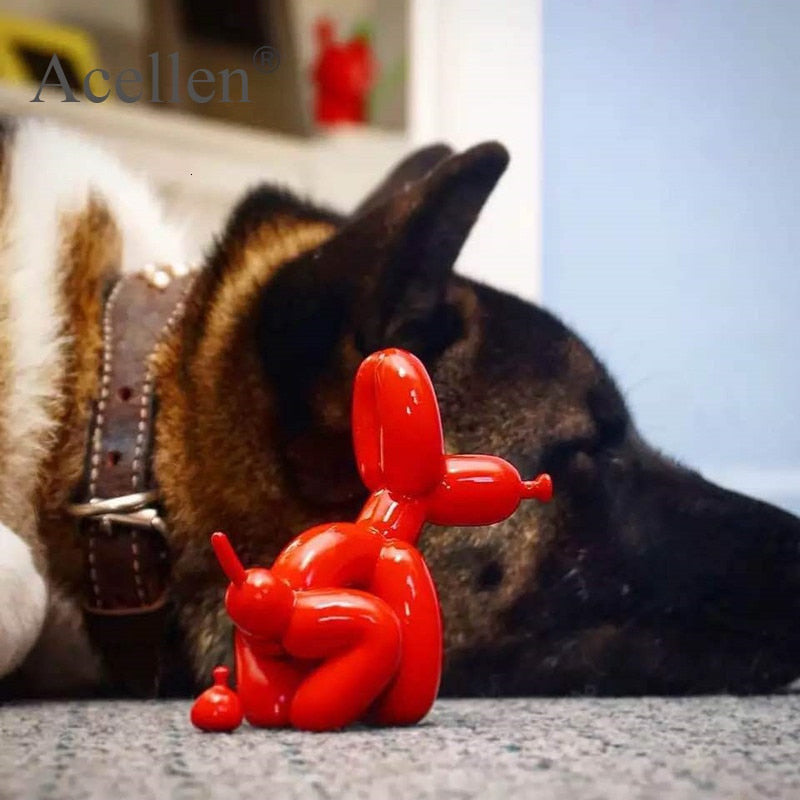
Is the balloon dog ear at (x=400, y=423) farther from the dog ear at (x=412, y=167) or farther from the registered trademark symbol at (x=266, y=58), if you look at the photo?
the registered trademark symbol at (x=266, y=58)

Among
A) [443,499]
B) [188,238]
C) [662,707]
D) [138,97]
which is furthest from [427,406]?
[138,97]

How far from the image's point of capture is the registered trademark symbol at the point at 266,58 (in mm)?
2527

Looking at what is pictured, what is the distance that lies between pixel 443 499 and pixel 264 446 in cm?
24

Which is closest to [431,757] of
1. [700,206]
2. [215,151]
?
[700,206]

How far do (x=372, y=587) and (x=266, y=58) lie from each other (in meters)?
2.10

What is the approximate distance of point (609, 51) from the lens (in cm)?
187

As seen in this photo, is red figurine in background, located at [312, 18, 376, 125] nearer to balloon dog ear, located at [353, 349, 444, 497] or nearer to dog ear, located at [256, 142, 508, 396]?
dog ear, located at [256, 142, 508, 396]

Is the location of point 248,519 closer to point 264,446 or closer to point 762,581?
point 264,446

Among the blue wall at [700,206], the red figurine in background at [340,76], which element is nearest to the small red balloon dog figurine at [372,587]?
the blue wall at [700,206]

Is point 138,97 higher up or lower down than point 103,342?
higher up

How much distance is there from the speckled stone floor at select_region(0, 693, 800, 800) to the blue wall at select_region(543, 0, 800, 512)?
1142 millimetres

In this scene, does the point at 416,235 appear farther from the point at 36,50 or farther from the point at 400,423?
the point at 36,50

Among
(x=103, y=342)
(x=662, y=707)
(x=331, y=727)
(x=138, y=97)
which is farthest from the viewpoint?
(x=138, y=97)

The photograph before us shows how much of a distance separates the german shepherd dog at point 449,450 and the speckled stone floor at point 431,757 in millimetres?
106
